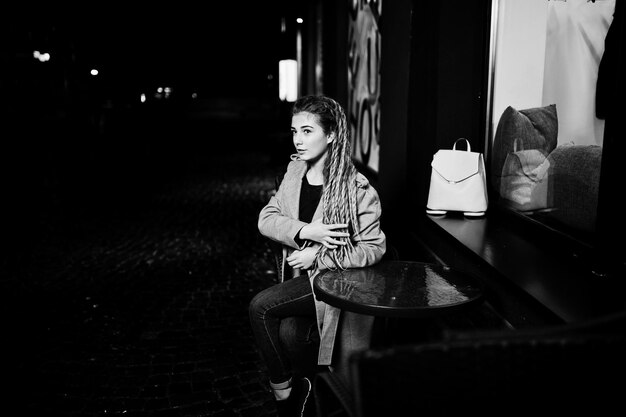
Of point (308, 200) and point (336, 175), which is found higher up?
point (336, 175)

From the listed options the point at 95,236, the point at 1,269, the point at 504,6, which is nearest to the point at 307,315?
the point at 504,6

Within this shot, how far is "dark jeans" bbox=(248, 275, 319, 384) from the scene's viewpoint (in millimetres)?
2975

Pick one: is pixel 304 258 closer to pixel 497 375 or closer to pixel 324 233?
pixel 324 233

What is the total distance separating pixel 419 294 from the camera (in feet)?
8.12

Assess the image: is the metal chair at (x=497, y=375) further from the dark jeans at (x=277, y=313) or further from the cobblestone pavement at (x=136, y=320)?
the cobblestone pavement at (x=136, y=320)

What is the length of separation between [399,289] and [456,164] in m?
1.49

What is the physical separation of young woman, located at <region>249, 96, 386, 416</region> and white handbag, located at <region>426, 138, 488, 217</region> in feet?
3.20

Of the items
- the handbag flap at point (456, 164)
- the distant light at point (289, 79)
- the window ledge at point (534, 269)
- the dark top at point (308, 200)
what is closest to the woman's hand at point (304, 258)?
the dark top at point (308, 200)

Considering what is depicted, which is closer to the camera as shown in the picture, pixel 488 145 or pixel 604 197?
pixel 604 197

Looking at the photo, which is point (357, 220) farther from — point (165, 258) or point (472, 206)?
point (165, 258)

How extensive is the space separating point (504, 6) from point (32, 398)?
3.89 meters

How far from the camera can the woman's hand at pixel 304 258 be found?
9.60 ft

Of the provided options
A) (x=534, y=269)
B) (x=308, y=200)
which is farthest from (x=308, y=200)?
(x=534, y=269)

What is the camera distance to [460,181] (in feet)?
12.5
